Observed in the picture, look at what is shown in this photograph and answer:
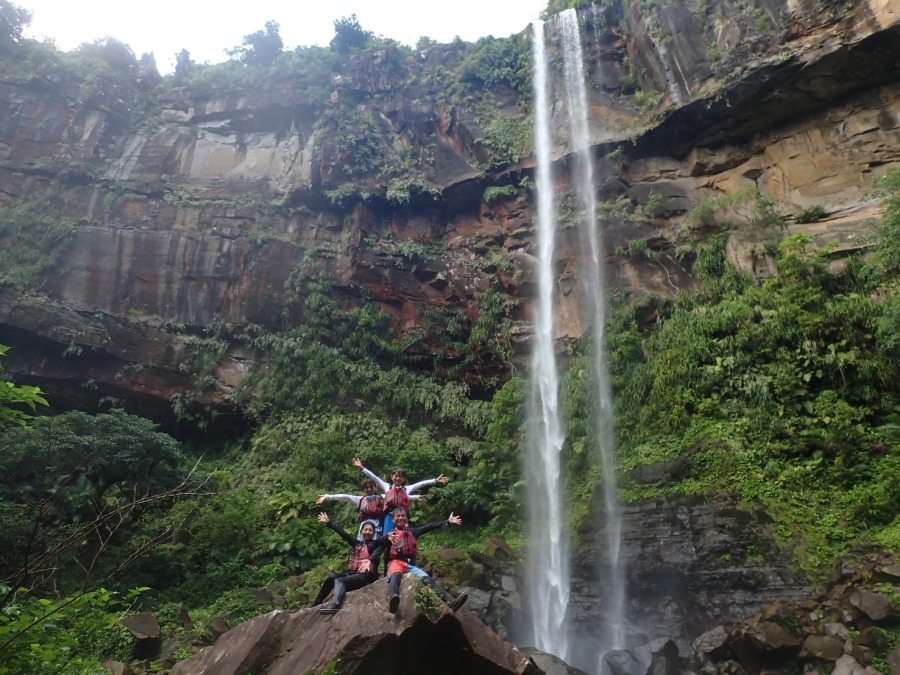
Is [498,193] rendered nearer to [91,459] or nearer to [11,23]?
[91,459]

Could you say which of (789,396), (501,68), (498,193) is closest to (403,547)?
(789,396)

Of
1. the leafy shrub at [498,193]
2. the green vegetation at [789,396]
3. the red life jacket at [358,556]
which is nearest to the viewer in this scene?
the red life jacket at [358,556]

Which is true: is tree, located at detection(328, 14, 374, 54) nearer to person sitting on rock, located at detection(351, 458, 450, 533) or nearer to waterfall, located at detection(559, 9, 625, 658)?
waterfall, located at detection(559, 9, 625, 658)

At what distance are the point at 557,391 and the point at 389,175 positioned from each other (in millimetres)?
9219

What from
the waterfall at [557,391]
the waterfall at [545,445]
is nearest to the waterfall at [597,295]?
the waterfall at [557,391]

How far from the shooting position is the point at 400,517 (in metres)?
5.63

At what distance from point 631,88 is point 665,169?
352 centimetres

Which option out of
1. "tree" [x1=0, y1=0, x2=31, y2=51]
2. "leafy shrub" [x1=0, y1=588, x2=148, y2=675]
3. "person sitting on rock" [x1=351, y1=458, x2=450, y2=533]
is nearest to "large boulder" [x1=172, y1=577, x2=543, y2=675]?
"person sitting on rock" [x1=351, y1=458, x2=450, y2=533]

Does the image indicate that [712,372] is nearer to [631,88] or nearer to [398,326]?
[398,326]

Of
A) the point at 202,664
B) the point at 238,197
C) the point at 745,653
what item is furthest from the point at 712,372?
the point at 238,197

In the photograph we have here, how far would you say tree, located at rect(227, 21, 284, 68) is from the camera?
75.3 feet

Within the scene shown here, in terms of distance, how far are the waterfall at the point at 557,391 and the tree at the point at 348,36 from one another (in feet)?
23.7

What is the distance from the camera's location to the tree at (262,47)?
2295cm

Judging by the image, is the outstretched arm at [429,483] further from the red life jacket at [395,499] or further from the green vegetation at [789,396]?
the green vegetation at [789,396]
